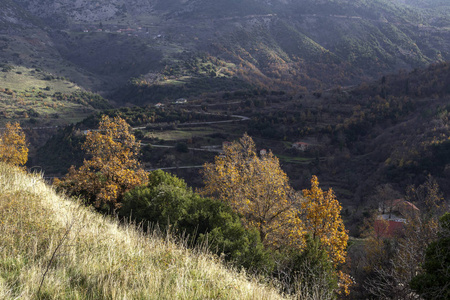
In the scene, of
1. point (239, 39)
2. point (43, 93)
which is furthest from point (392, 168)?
point (239, 39)

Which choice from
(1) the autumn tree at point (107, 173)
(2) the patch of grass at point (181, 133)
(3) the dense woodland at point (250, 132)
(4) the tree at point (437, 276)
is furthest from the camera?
(2) the patch of grass at point (181, 133)

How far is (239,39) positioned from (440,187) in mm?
114005

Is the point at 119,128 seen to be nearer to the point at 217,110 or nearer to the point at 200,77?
the point at 217,110

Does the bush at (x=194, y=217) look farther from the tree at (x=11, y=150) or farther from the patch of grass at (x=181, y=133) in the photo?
the patch of grass at (x=181, y=133)

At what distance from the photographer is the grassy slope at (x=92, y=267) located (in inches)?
169

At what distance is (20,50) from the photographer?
120 metres

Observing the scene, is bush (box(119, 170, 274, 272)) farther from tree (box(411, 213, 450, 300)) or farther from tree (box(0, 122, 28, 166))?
tree (box(0, 122, 28, 166))

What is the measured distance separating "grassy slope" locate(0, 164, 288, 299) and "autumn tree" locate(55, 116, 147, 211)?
8761 millimetres

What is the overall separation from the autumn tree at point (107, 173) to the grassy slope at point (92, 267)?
8.76 meters

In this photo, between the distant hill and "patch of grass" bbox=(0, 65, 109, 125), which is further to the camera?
the distant hill

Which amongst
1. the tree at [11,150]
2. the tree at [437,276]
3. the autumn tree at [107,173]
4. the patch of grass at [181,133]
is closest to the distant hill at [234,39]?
the patch of grass at [181,133]

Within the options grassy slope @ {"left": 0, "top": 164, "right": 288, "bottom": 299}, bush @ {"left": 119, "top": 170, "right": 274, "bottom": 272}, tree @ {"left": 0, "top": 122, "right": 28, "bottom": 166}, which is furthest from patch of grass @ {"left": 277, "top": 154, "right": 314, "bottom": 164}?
grassy slope @ {"left": 0, "top": 164, "right": 288, "bottom": 299}

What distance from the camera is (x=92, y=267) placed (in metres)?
4.98

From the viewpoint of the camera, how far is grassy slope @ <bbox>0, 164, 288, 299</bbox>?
14.1ft
